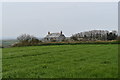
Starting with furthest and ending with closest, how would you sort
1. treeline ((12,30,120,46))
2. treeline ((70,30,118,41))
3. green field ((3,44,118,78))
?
treeline ((70,30,118,41)) → treeline ((12,30,120,46)) → green field ((3,44,118,78))

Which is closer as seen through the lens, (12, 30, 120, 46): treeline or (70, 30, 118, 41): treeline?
(12, 30, 120, 46): treeline

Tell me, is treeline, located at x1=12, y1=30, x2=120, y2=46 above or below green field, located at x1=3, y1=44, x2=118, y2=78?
above

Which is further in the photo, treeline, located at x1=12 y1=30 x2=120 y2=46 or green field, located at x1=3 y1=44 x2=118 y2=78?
treeline, located at x1=12 y1=30 x2=120 y2=46

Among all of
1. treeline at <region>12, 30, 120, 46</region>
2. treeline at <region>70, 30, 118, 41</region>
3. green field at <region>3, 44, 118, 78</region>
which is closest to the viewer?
green field at <region>3, 44, 118, 78</region>

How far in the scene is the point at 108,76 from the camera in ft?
18.3

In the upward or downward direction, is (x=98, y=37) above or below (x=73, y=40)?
above

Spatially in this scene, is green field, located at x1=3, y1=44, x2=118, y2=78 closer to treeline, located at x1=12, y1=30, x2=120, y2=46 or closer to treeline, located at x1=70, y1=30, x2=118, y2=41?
treeline, located at x1=12, y1=30, x2=120, y2=46

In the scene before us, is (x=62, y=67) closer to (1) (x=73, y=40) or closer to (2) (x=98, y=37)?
(1) (x=73, y=40)

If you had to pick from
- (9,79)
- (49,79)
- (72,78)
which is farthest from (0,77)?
(72,78)

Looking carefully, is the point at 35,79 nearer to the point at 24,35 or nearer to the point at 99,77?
the point at 99,77

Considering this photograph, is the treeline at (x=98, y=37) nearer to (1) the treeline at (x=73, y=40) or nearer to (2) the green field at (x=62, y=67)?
(1) the treeline at (x=73, y=40)

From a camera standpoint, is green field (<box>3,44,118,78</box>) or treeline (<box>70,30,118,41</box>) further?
treeline (<box>70,30,118,41</box>)

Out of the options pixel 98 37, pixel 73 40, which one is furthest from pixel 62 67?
pixel 98 37

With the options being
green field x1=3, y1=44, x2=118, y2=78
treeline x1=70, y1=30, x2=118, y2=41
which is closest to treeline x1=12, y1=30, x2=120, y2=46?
treeline x1=70, y1=30, x2=118, y2=41
